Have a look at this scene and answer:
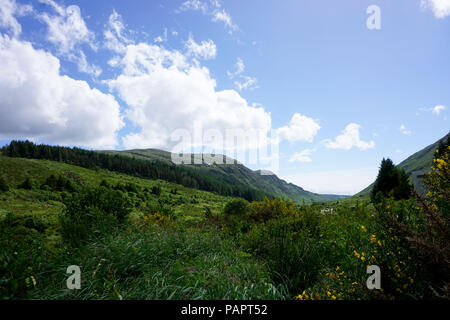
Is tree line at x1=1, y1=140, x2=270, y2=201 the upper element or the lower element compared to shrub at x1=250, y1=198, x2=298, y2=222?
upper

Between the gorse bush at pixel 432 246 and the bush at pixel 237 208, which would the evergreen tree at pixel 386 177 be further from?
the gorse bush at pixel 432 246

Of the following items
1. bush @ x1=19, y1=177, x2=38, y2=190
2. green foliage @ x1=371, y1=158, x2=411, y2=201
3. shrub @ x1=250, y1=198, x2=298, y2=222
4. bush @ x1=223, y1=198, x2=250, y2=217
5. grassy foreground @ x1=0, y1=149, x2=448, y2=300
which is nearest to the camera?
grassy foreground @ x1=0, y1=149, x2=448, y2=300

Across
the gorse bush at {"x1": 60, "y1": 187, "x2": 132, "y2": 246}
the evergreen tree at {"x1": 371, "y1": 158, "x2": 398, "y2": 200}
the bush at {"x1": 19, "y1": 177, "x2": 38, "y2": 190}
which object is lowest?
the bush at {"x1": 19, "y1": 177, "x2": 38, "y2": 190}

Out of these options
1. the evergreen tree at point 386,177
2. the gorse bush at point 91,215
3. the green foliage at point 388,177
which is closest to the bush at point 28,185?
the gorse bush at point 91,215

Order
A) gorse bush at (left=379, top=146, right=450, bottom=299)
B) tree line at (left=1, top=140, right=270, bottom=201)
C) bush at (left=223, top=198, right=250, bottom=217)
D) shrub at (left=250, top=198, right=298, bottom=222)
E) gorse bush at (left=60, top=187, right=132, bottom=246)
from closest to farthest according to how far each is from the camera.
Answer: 1. gorse bush at (left=379, top=146, right=450, bottom=299)
2. gorse bush at (left=60, top=187, right=132, bottom=246)
3. shrub at (left=250, top=198, right=298, bottom=222)
4. bush at (left=223, top=198, right=250, bottom=217)
5. tree line at (left=1, top=140, right=270, bottom=201)

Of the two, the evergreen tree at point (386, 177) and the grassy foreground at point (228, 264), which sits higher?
the evergreen tree at point (386, 177)

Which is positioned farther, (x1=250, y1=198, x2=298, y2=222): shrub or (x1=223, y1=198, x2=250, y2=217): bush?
(x1=223, y1=198, x2=250, y2=217): bush

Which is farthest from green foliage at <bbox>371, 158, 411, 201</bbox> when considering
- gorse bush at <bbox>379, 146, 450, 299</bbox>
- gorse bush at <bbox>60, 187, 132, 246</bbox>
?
gorse bush at <bbox>60, 187, 132, 246</bbox>

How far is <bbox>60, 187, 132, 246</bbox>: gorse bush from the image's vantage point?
17.7ft

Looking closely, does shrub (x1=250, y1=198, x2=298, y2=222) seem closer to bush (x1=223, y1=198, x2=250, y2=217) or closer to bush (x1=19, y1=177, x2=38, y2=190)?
bush (x1=223, y1=198, x2=250, y2=217)

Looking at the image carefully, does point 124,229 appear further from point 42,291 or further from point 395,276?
point 395,276

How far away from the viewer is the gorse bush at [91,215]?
212 inches
